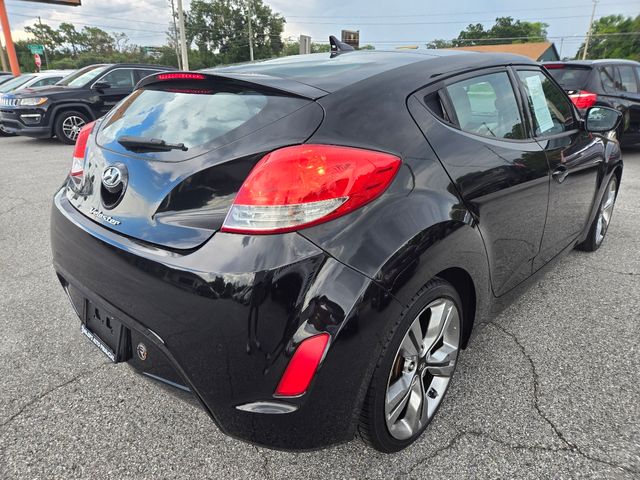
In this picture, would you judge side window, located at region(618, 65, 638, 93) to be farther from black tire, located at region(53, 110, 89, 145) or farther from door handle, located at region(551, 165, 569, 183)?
black tire, located at region(53, 110, 89, 145)

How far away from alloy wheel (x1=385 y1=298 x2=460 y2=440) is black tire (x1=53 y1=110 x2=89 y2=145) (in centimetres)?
1067

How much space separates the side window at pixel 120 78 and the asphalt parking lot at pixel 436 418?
8919mm

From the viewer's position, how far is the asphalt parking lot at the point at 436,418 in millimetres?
1771

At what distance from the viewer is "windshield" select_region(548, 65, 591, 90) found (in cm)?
747

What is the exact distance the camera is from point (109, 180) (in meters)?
1.74

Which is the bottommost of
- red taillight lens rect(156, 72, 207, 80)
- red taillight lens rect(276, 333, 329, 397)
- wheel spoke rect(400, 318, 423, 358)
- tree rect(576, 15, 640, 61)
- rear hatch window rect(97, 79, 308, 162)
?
wheel spoke rect(400, 318, 423, 358)

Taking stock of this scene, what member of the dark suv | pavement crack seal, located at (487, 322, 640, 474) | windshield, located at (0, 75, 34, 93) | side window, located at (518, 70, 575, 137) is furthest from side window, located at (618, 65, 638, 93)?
windshield, located at (0, 75, 34, 93)

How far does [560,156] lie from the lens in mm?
2582

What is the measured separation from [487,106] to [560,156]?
715 millimetres

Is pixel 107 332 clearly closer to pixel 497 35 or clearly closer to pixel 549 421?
pixel 549 421

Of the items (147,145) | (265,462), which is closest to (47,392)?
(265,462)

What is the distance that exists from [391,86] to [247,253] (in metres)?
0.88

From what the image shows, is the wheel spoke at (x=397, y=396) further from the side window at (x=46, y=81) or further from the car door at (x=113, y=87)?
the side window at (x=46, y=81)

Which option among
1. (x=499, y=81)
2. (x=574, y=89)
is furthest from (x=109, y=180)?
(x=574, y=89)
